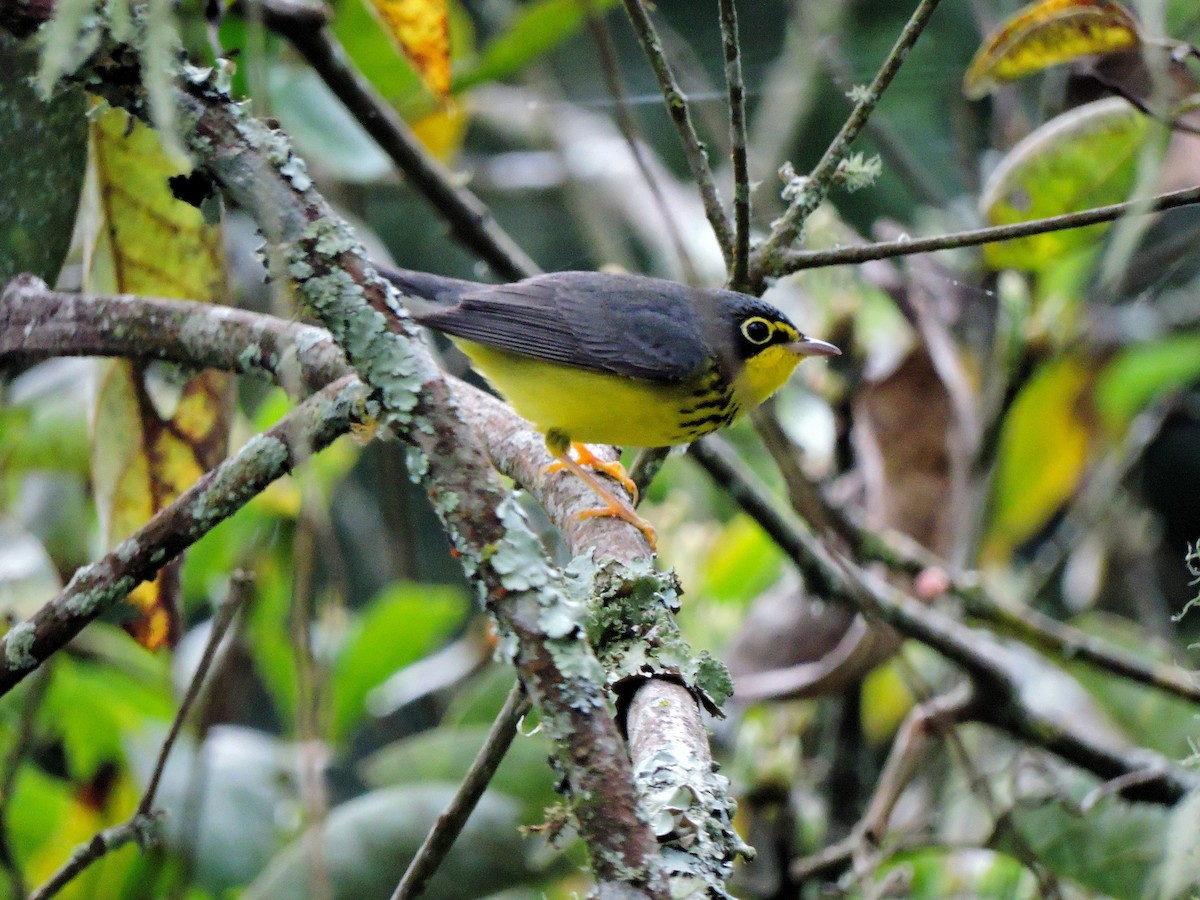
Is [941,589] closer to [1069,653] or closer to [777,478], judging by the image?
[1069,653]

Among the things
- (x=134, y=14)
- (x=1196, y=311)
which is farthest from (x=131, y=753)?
(x=1196, y=311)

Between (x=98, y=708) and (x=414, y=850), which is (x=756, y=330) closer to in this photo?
(x=414, y=850)

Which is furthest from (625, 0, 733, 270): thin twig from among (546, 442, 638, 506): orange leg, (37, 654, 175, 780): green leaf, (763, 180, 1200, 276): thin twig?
(37, 654, 175, 780): green leaf

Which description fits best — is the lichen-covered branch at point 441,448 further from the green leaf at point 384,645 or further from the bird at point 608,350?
the green leaf at point 384,645

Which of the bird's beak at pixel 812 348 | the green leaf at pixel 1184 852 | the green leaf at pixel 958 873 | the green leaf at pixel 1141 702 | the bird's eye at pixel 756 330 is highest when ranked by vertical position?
the bird's eye at pixel 756 330

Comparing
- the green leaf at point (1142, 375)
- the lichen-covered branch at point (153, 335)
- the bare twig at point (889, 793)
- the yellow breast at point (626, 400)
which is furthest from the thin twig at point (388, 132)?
the green leaf at point (1142, 375)

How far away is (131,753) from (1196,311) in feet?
15.4

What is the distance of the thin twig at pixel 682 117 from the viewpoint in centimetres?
213

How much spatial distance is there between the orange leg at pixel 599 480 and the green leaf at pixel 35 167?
50.0 inches

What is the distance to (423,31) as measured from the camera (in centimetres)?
319

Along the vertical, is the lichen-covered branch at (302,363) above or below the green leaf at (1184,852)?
above

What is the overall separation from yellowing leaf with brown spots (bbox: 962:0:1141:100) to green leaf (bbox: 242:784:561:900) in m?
2.23

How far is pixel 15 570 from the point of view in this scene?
3.04m

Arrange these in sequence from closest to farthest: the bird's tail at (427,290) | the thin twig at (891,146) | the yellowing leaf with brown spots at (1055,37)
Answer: the yellowing leaf with brown spots at (1055,37)
the thin twig at (891,146)
the bird's tail at (427,290)
